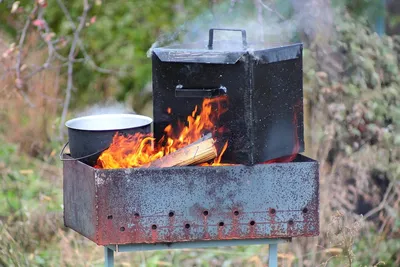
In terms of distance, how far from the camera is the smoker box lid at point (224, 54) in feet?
10.6

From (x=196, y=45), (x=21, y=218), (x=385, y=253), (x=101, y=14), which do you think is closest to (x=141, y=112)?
(x=101, y=14)

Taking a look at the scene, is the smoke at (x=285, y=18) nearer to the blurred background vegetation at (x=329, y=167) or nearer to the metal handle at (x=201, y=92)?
the blurred background vegetation at (x=329, y=167)

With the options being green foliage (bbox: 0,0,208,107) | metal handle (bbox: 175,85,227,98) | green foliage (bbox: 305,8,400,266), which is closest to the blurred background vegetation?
green foliage (bbox: 305,8,400,266)

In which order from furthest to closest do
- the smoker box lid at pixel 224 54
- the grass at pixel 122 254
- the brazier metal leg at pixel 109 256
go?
the grass at pixel 122 254 → the brazier metal leg at pixel 109 256 → the smoker box lid at pixel 224 54

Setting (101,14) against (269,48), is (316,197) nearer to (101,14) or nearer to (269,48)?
(269,48)

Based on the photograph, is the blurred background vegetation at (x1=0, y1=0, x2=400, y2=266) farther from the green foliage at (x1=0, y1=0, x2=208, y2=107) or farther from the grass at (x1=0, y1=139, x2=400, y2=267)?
the green foliage at (x1=0, y1=0, x2=208, y2=107)

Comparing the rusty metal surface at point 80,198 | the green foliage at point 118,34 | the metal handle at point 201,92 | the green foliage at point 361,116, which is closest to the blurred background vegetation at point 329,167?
the green foliage at point 361,116

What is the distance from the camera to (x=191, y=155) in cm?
329

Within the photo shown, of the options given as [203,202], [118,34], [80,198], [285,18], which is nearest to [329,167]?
[285,18]

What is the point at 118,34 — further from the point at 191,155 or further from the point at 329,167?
the point at 191,155

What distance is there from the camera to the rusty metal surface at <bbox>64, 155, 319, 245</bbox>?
3.23 m

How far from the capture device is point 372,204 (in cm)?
536

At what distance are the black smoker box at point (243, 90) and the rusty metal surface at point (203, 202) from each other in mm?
128

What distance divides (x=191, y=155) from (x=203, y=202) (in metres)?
0.21
